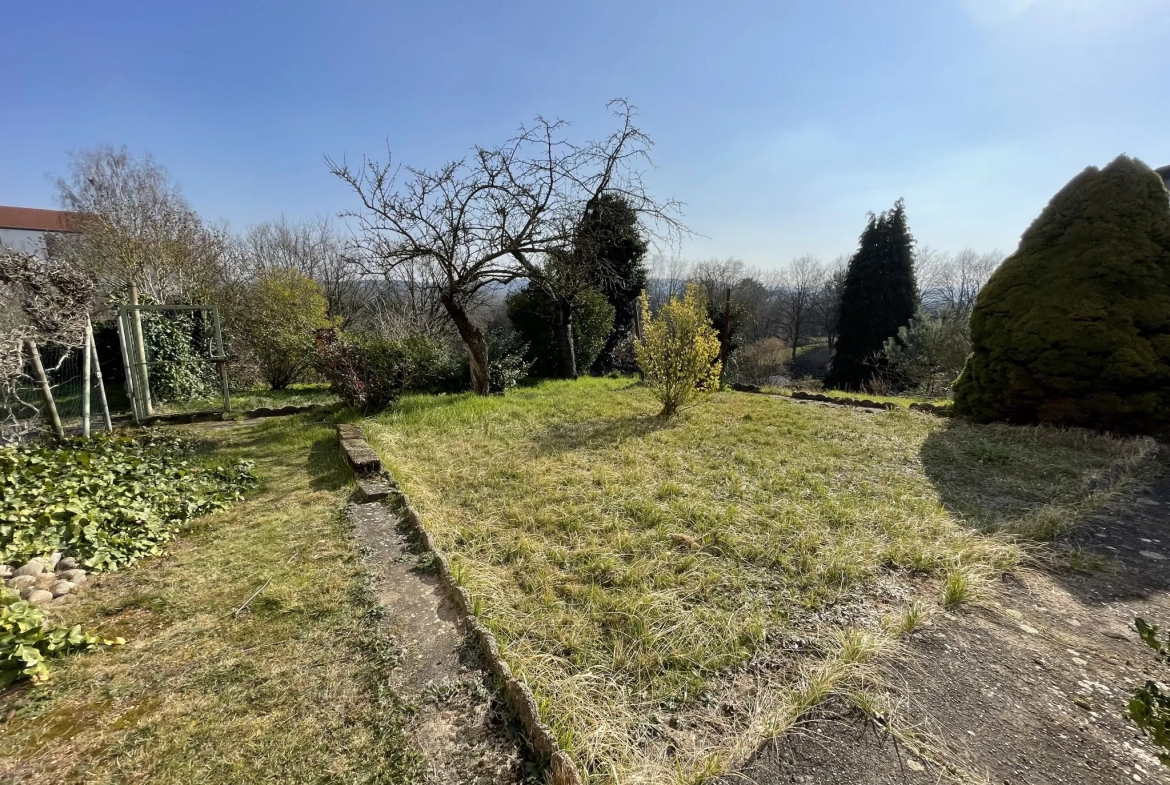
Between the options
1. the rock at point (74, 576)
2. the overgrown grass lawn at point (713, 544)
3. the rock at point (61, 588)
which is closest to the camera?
the overgrown grass lawn at point (713, 544)

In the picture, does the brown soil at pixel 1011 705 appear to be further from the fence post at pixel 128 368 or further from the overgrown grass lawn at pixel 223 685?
the fence post at pixel 128 368

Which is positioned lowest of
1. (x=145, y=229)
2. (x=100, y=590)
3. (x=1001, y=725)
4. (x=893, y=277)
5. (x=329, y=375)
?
(x=1001, y=725)

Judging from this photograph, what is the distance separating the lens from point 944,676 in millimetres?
1828

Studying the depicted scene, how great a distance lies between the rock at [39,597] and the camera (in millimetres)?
2332

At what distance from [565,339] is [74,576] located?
8.62 metres

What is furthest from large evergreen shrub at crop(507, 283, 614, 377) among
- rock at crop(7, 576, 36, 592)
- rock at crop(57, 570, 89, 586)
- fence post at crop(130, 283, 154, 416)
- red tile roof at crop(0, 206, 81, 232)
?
red tile roof at crop(0, 206, 81, 232)

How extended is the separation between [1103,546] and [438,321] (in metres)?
15.6

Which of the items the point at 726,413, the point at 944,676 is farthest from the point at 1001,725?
the point at 726,413

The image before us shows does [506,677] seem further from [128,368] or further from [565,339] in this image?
[565,339]

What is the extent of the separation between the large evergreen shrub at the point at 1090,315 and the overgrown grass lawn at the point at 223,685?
273 inches

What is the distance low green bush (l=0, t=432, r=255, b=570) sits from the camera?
9.08 feet

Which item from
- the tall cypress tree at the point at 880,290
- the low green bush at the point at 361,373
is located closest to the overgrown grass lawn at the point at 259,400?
the low green bush at the point at 361,373

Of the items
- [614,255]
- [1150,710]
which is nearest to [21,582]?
[1150,710]

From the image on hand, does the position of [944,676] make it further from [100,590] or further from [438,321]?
[438,321]
